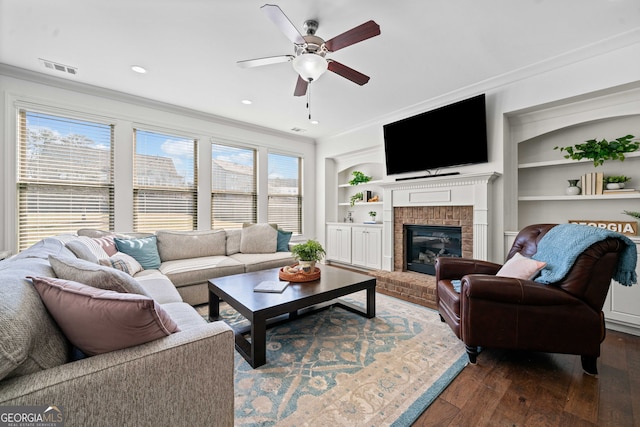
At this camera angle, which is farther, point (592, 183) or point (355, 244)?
point (355, 244)

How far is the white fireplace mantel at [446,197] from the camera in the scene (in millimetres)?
3297

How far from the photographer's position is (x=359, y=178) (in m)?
5.27

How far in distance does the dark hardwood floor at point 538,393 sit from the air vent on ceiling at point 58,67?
14.7ft

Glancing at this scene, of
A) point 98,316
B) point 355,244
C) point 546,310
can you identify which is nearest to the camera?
point 98,316

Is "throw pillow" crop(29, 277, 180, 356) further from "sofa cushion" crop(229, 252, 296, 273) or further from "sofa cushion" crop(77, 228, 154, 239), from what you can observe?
"sofa cushion" crop(77, 228, 154, 239)

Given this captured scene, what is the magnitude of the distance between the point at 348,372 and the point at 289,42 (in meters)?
2.78

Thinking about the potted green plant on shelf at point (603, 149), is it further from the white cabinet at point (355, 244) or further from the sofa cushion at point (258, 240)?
the sofa cushion at point (258, 240)

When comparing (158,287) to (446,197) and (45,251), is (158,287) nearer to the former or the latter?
(45,251)

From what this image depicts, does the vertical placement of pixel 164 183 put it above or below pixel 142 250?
above

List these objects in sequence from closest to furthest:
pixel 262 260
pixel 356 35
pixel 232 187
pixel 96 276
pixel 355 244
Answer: pixel 96 276
pixel 356 35
pixel 262 260
pixel 232 187
pixel 355 244

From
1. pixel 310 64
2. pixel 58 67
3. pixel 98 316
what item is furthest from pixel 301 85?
pixel 58 67

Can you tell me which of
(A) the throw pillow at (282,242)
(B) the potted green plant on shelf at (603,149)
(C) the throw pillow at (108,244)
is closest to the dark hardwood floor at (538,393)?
(B) the potted green plant on shelf at (603,149)

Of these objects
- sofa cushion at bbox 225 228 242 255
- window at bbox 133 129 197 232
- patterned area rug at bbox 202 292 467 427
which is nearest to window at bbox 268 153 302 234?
sofa cushion at bbox 225 228 242 255

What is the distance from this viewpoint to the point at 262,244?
4.03m
